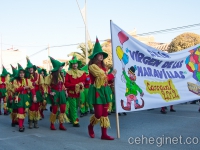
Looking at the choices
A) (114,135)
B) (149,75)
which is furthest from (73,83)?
(149,75)

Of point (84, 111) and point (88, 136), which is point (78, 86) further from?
point (84, 111)

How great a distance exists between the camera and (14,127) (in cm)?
839

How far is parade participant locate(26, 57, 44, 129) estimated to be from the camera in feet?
26.0

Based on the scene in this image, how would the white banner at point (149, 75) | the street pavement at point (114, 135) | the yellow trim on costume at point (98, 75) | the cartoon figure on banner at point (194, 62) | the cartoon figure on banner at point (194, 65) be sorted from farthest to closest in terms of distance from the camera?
1. the cartoon figure on banner at point (194, 62)
2. the cartoon figure on banner at point (194, 65)
3. the white banner at point (149, 75)
4. the yellow trim on costume at point (98, 75)
5. the street pavement at point (114, 135)

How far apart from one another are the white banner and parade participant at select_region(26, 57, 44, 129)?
9.71ft

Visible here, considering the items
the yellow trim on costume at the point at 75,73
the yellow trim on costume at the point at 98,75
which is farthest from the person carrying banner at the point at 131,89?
the yellow trim on costume at the point at 75,73

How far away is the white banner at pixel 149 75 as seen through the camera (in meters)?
6.29

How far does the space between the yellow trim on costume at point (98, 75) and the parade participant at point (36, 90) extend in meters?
2.74

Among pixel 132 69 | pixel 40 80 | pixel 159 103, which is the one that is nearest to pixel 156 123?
pixel 159 103

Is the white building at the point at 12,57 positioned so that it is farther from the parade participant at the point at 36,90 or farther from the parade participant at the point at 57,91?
the parade participant at the point at 57,91

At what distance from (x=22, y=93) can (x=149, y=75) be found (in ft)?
11.5

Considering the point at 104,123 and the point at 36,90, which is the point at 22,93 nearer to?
the point at 36,90

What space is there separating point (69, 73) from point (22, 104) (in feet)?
5.04

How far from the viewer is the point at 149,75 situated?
22.5ft
